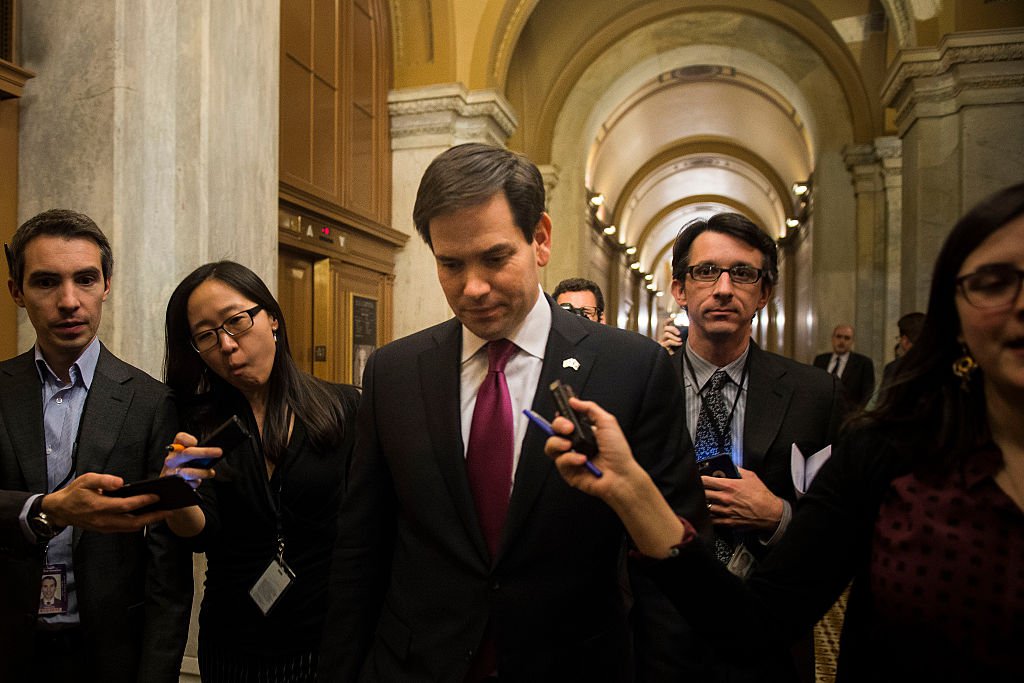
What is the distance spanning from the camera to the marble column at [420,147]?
26.0 feet

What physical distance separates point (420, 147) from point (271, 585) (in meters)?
A: 6.59

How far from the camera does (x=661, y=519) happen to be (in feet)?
4.07

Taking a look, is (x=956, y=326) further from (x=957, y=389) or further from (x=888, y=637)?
(x=888, y=637)

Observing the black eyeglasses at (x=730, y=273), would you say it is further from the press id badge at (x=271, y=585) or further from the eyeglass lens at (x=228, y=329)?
the press id badge at (x=271, y=585)

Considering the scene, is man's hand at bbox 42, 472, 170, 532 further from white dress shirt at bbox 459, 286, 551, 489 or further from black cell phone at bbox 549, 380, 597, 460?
black cell phone at bbox 549, 380, 597, 460

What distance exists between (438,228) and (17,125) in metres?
3.09

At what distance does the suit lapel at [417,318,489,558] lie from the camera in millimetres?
1529

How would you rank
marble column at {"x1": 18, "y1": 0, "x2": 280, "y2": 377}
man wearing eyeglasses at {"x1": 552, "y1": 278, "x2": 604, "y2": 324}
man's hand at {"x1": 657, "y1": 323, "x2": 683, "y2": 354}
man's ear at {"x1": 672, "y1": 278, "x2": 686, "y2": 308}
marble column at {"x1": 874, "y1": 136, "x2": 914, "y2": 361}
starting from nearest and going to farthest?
man's ear at {"x1": 672, "y1": 278, "x2": 686, "y2": 308} < man's hand at {"x1": 657, "y1": 323, "x2": 683, "y2": 354} < marble column at {"x1": 18, "y1": 0, "x2": 280, "y2": 377} < man wearing eyeglasses at {"x1": 552, "y1": 278, "x2": 604, "y2": 324} < marble column at {"x1": 874, "y1": 136, "x2": 914, "y2": 361}

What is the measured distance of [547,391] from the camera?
5.17 feet

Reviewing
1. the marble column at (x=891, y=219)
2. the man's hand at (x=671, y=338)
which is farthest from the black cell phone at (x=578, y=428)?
the marble column at (x=891, y=219)

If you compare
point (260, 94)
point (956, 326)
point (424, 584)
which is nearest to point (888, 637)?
point (956, 326)

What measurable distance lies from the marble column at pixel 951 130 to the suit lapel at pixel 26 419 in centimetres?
677

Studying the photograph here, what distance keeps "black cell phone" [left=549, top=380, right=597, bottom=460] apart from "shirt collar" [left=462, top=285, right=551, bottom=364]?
1.36ft

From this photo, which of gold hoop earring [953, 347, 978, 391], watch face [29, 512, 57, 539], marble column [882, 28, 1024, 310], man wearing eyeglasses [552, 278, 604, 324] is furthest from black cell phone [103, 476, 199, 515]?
marble column [882, 28, 1024, 310]
